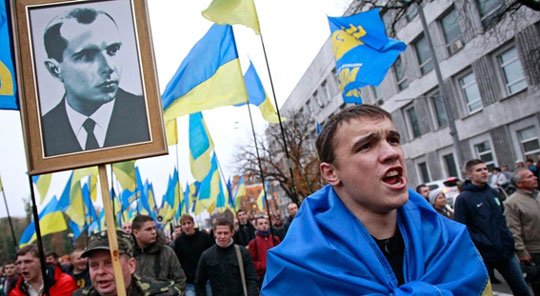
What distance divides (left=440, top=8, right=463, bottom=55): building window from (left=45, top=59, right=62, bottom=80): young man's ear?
2058cm

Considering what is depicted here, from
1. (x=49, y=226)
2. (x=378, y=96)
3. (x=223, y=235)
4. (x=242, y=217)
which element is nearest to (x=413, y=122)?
(x=378, y=96)

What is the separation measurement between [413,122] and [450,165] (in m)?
4.04

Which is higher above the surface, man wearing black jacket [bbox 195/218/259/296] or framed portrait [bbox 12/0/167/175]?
framed portrait [bbox 12/0/167/175]

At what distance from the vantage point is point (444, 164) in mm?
23094

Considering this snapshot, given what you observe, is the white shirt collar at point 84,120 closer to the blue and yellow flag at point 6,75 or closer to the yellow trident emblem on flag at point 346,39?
the blue and yellow flag at point 6,75

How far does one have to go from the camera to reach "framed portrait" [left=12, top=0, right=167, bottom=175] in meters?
2.58

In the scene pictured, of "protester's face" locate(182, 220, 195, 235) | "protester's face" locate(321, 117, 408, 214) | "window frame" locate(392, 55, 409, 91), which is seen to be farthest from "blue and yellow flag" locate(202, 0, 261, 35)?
"window frame" locate(392, 55, 409, 91)

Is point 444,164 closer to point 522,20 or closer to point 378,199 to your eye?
point 522,20

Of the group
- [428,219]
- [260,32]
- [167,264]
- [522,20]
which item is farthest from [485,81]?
[428,219]

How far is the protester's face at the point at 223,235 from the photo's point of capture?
222 inches

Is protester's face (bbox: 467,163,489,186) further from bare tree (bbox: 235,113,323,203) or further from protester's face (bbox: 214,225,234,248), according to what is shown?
bare tree (bbox: 235,113,323,203)

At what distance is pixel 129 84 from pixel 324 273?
1.76m

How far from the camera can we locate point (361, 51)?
7.50 m

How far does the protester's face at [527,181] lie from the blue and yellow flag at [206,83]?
12.8 ft
